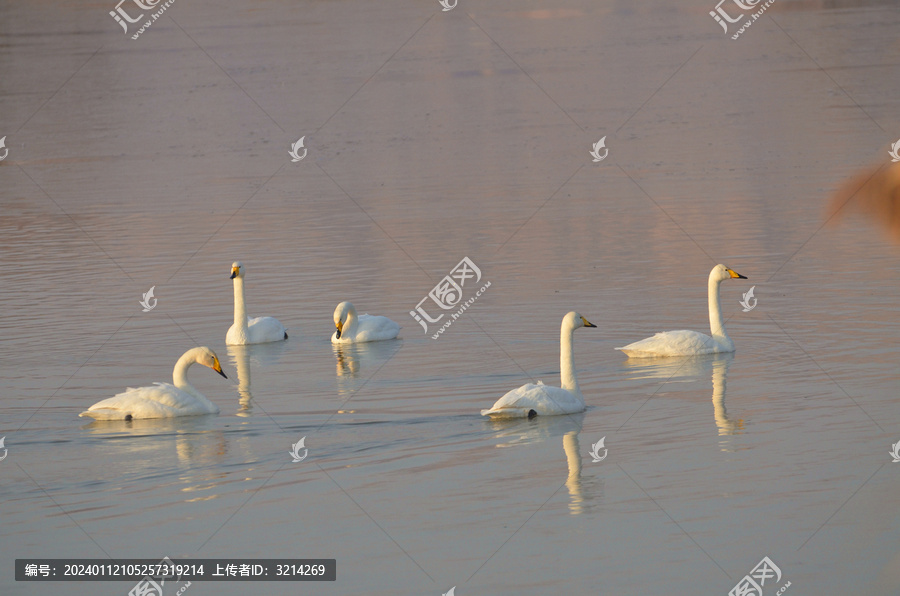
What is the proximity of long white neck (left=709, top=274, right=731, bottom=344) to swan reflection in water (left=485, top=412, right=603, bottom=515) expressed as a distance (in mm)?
2681

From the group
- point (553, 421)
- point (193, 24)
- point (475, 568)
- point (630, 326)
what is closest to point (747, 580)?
point (475, 568)

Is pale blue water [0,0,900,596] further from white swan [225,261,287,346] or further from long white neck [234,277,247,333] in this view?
long white neck [234,277,247,333]

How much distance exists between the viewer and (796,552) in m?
7.96

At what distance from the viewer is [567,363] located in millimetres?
11711

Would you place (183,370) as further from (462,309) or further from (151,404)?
(462,309)

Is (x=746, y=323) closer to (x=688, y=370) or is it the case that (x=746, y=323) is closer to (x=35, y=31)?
(x=688, y=370)

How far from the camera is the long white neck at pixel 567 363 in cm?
1159

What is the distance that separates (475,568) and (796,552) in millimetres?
1925

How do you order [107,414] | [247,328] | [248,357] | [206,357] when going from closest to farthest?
[107,414] → [206,357] → [248,357] → [247,328]

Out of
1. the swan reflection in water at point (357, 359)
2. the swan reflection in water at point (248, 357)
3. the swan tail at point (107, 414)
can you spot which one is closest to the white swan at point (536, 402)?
the swan reflection in water at point (357, 359)

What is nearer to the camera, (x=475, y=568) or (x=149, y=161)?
(x=475, y=568)

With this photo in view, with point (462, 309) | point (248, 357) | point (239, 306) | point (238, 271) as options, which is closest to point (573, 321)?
point (462, 309)

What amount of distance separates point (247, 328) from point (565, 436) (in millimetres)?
5319

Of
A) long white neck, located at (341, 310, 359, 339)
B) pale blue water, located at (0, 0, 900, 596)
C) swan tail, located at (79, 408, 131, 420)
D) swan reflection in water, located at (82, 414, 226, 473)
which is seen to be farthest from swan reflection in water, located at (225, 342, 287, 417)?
swan tail, located at (79, 408, 131, 420)
